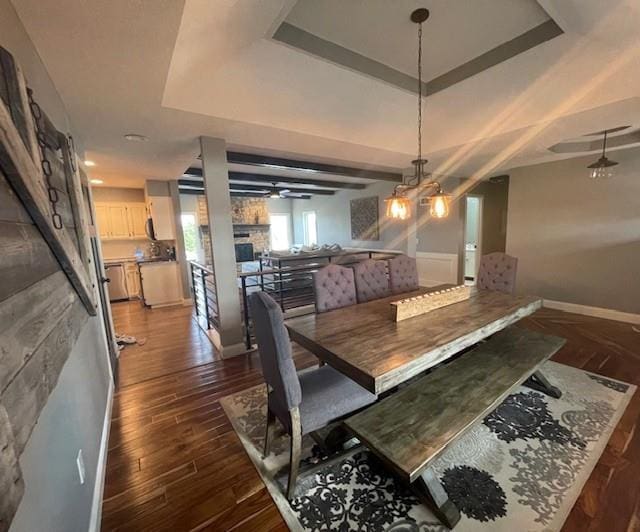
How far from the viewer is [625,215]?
3.77 metres

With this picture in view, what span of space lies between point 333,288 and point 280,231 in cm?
778

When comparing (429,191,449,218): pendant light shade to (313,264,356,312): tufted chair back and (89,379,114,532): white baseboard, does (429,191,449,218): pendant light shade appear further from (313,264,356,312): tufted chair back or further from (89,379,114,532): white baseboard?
(89,379,114,532): white baseboard

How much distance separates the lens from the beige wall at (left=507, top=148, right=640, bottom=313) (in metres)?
3.76

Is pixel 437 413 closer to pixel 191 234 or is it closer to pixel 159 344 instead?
pixel 159 344

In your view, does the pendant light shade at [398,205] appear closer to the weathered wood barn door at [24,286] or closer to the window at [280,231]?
the weathered wood barn door at [24,286]

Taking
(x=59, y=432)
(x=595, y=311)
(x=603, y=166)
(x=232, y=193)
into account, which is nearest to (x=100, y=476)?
(x=59, y=432)

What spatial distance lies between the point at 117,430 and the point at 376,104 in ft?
11.9

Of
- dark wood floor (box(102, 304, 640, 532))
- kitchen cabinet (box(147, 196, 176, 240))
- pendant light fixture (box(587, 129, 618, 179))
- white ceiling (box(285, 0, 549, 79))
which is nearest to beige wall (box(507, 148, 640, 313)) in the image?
pendant light fixture (box(587, 129, 618, 179))

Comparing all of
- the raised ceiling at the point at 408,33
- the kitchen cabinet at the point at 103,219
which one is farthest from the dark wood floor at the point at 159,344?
the raised ceiling at the point at 408,33

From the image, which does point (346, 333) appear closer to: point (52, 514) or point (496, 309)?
point (496, 309)

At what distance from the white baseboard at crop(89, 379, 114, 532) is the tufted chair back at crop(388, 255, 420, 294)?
2712 millimetres

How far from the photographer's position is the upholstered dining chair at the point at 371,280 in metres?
2.91

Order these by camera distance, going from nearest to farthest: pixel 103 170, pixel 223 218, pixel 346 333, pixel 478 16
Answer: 1. pixel 346 333
2. pixel 478 16
3. pixel 223 218
4. pixel 103 170

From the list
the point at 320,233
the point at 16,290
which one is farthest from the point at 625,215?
the point at 320,233
